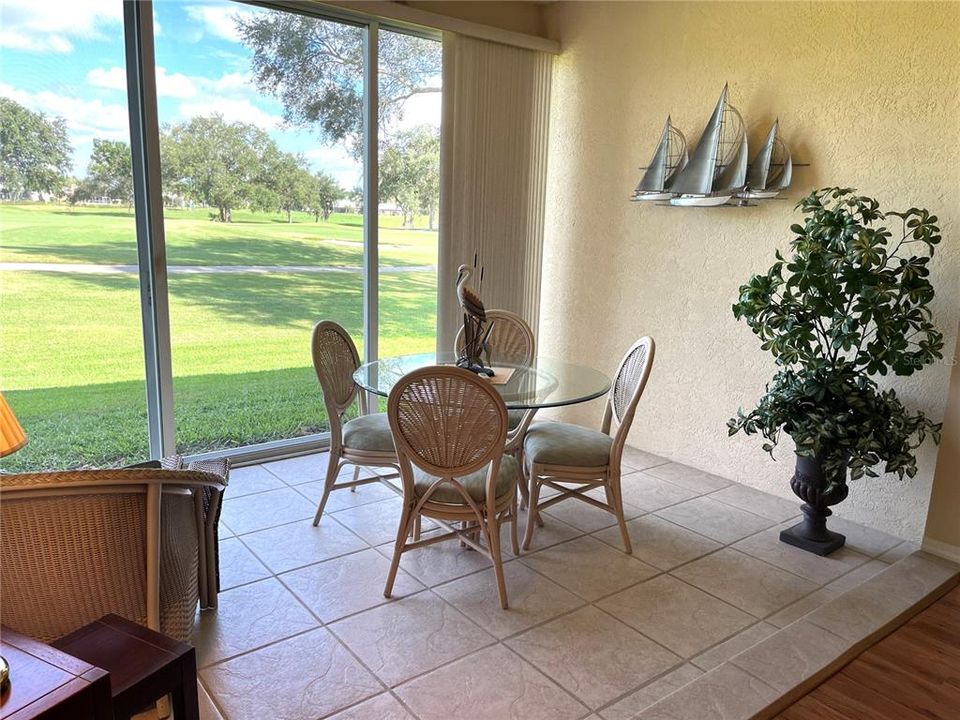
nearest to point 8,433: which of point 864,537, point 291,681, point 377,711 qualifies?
point 291,681

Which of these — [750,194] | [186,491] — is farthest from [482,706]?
[750,194]

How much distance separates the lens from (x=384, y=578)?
8.86ft

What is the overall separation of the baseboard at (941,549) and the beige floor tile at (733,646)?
114 cm

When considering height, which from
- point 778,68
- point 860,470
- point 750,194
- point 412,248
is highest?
point 778,68

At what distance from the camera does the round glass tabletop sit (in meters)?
2.71

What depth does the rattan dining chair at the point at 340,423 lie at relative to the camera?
300 centimetres

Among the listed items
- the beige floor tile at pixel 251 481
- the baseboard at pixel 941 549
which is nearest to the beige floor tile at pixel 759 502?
the baseboard at pixel 941 549

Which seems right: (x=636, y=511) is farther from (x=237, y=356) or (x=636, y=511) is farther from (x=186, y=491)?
(x=237, y=356)

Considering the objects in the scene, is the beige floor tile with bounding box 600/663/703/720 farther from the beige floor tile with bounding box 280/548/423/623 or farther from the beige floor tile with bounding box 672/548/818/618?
the beige floor tile with bounding box 280/548/423/623

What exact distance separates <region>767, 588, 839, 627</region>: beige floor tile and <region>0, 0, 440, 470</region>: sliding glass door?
277 centimetres

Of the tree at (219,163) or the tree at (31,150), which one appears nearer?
the tree at (31,150)

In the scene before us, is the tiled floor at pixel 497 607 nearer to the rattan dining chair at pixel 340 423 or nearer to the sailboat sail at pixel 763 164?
the rattan dining chair at pixel 340 423

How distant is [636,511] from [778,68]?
2.38 m

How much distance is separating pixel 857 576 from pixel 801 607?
44cm
